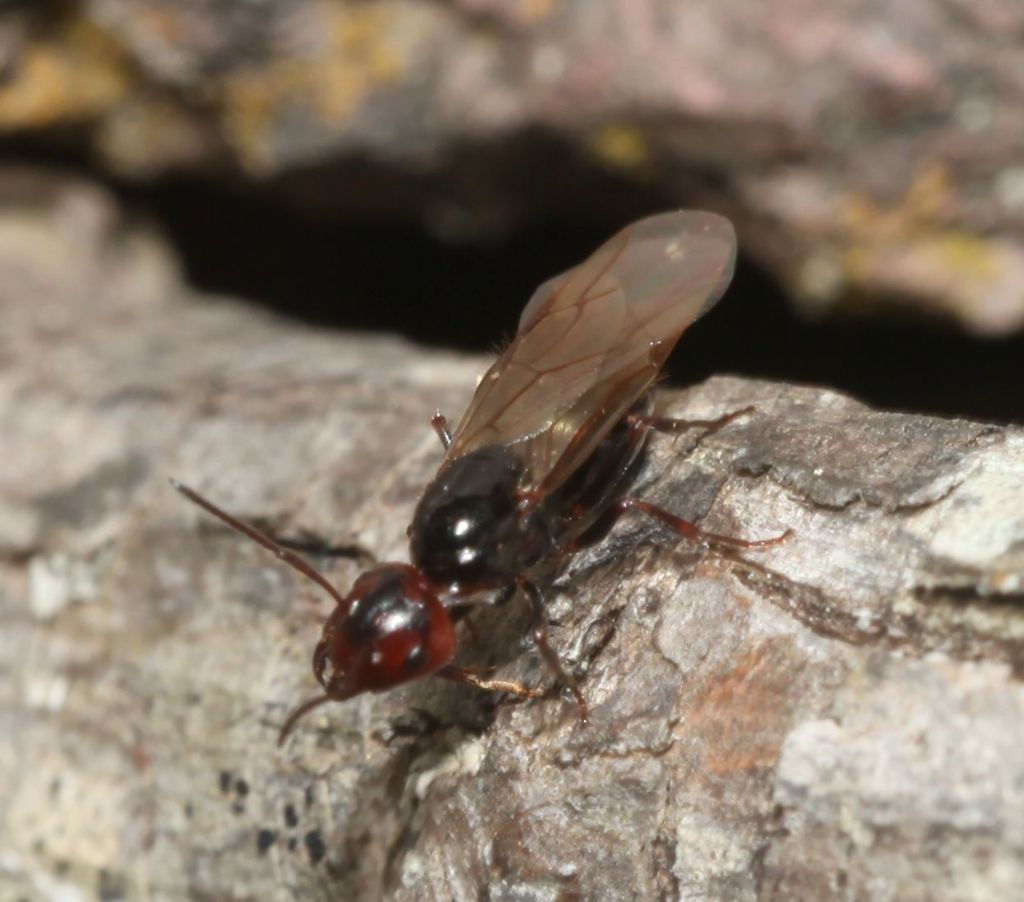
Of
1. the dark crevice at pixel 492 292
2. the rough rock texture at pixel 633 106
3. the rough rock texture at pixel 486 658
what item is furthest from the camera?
the dark crevice at pixel 492 292

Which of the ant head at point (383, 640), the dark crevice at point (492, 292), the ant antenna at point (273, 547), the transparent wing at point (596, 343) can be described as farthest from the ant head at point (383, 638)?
the dark crevice at point (492, 292)

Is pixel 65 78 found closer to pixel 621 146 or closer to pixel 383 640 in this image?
pixel 621 146

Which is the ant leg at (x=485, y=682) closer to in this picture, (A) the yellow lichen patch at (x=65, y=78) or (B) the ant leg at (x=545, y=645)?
(B) the ant leg at (x=545, y=645)

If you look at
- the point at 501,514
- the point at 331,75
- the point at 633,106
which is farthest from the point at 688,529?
the point at 331,75

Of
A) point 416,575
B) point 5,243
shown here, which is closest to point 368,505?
point 416,575

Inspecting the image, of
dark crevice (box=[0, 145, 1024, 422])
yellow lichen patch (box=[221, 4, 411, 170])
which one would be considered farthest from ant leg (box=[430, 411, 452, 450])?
yellow lichen patch (box=[221, 4, 411, 170])

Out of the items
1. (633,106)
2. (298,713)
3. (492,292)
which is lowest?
(492,292)

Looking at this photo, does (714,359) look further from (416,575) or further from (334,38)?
(416,575)
